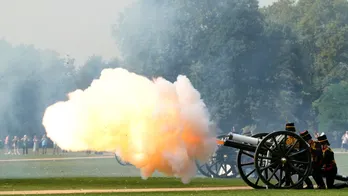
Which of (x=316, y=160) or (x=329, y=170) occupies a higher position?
(x=316, y=160)

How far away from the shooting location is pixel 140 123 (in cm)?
3055

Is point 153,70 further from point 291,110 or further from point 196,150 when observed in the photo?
point 196,150

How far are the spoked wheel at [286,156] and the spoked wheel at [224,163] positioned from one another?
38.2 feet

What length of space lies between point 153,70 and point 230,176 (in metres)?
31.9

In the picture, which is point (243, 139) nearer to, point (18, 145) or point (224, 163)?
point (224, 163)

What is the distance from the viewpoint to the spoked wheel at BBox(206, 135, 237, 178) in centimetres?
4069

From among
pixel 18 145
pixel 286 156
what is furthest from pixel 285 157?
pixel 18 145

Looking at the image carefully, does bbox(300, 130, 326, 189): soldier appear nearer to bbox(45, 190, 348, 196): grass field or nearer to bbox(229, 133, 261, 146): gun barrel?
bbox(229, 133, 261, 146): gun barrel

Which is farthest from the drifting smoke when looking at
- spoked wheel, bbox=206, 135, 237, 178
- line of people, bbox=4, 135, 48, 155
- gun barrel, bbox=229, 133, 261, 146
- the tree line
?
line of people, bbox=4, 135, 48, 155

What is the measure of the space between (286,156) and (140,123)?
4.66 meters

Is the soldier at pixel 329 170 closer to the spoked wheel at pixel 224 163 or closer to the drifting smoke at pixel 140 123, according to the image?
the drifting smoke at pixel 140 123

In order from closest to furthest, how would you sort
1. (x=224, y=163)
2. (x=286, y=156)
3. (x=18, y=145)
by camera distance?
(x=286, y=156) → (x=224, y=163) → (x=18, y=145)

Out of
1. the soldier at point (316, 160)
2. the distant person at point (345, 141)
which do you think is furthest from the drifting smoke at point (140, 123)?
the distant person at point (345, 141)

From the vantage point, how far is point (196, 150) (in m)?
31.0
